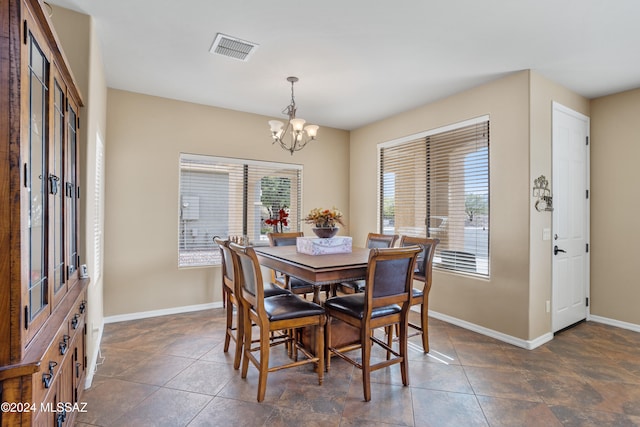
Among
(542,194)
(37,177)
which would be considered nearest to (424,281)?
(542,194)

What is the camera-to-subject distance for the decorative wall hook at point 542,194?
11.0ft

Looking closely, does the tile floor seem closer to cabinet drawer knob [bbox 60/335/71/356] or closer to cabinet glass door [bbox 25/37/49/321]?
cabinet drawer knob [bbox 60/335/71/356]

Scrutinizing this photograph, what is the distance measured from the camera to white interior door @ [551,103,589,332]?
359cm

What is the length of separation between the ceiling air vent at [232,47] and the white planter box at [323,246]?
5.85ft

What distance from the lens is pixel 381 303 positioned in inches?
93.0

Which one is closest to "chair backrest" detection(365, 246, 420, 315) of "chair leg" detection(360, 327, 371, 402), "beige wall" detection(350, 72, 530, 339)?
"chair leg" detection(360, 327, 371, 402)

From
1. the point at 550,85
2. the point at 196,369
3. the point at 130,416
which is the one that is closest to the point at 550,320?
the point at 550,85

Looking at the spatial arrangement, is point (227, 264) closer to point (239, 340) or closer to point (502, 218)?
point (239, 340)

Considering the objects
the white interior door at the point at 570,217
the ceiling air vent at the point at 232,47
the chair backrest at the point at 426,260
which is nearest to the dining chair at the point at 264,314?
Answer: the chair backrest at the point at 426,260

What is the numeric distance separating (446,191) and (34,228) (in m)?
3.97

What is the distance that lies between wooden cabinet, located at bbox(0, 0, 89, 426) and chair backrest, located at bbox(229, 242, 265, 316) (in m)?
1.00

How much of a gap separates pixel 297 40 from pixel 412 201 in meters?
2.71

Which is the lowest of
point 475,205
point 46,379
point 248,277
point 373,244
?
point 46,379

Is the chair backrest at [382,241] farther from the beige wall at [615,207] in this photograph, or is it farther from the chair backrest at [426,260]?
the beige wall at [615,207]
